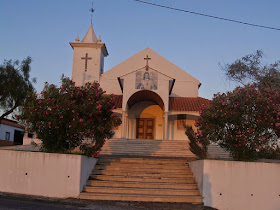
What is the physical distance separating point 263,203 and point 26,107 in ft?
26.8

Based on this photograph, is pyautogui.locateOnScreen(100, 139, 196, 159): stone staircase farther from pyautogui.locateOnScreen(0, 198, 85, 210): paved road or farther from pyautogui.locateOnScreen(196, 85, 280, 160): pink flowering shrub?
pyautogui.locateOnScreen(0, 198, 85, 210): paved road

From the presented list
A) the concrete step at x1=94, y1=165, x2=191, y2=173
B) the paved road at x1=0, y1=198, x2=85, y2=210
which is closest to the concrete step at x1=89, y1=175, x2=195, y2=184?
the concrete step at x1=94, y1=165, x2=191, y2=173

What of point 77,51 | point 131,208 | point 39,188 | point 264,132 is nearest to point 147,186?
point 131,208

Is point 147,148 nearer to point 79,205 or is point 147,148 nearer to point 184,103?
point 184,103

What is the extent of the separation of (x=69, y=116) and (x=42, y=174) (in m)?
2.03

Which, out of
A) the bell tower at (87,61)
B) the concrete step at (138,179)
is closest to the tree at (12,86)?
the bell tower at (87,61)

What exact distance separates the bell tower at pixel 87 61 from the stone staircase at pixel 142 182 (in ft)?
49.6

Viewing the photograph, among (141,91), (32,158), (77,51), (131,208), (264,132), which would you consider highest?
(77,51)

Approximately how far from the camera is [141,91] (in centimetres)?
2211

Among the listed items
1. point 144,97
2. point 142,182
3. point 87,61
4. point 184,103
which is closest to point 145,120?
point 144,97

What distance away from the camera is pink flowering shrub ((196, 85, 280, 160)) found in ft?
34.9

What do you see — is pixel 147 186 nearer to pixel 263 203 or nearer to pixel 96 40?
pixel 263 203

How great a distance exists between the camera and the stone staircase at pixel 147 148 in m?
18.4

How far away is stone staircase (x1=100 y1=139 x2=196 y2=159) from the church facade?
67.0 inches
